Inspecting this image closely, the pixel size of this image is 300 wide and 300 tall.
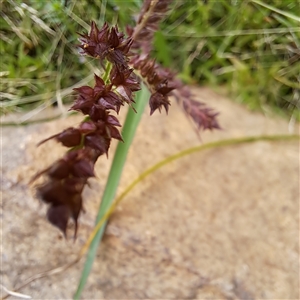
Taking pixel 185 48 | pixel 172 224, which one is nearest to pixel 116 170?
pixel 172 224

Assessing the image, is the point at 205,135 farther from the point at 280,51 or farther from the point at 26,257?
the point at 26,257

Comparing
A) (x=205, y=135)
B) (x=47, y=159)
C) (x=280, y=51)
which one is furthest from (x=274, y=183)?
(x=47, y=159)

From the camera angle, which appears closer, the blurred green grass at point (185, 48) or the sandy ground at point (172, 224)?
the sandy ground at point (172, 224)

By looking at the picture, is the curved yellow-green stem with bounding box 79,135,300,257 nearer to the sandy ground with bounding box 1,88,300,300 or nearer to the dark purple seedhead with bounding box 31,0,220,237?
the sandy ground with bounding box 1,88,300,300

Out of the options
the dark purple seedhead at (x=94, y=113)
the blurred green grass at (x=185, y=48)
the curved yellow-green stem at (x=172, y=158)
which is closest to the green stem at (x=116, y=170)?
the curved yellow-green stem at (x=172, y=158)

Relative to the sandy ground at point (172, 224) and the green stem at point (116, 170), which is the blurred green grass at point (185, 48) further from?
the green stem at point (116, 170)

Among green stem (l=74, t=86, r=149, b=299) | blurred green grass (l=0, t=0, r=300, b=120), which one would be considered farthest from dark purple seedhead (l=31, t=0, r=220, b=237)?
blurred green grass (l=0, t=0, r=300, b=120)
